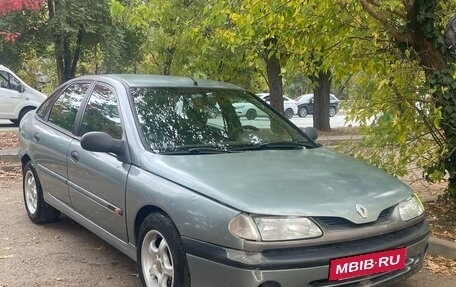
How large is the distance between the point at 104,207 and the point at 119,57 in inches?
495

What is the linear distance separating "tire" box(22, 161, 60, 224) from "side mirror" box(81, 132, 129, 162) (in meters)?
1.91

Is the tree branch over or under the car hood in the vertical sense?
over

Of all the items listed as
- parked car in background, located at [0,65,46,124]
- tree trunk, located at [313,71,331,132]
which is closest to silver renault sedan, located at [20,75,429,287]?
parked car in background, located at [0,65,46,124]

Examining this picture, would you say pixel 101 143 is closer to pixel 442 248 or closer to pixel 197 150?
pixel 197 150

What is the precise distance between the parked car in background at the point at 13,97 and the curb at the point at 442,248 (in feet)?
44.6

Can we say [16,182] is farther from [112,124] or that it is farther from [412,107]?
[412,107]

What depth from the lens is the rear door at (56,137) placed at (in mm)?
4738

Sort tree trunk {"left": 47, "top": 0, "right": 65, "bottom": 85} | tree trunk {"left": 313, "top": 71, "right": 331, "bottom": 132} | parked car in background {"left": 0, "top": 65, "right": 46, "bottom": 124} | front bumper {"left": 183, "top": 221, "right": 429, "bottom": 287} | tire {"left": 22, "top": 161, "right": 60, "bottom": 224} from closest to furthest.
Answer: front bumper {"left": 183, "top": 221, "right": 429, "bottom": 287}, tire {"left": 22, "top": 161, "right": 60, "bottom": 224}, tree trunk {"left": 47, "top": 0, "right": 65, "bottom": 85}, parked car in background {"left": 0, "top": 65, "right": 46, "bottom": 124}, tree trunk {"left": 313, "top": 71, "right": 331, "bottom": 132}

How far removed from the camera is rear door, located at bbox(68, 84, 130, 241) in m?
3.82

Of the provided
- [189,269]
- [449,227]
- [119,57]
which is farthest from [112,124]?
[119,57]

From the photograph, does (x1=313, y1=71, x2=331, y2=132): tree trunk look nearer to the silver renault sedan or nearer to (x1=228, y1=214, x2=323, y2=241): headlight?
the silver renault sedan

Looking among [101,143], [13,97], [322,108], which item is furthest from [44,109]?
[322,108]

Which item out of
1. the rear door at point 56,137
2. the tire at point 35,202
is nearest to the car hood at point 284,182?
the rear door at point 56,137

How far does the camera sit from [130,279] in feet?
13.5
